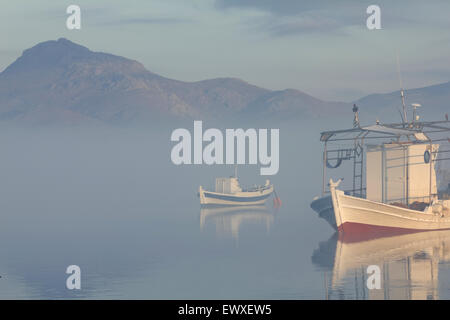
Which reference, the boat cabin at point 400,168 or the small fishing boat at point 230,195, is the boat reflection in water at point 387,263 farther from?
the small fishing boat at point 230,195

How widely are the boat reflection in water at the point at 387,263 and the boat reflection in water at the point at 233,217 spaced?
45.6 ft

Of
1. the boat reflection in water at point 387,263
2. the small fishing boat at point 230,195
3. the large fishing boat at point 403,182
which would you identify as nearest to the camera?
the boat reflection in water at point 387,263

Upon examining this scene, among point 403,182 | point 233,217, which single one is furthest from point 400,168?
point 233,217

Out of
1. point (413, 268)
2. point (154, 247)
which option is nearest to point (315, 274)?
point (413, 268)

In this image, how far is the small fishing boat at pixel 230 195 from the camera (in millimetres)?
120312

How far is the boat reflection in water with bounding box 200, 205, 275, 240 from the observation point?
84344 mm

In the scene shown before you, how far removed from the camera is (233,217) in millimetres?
100688

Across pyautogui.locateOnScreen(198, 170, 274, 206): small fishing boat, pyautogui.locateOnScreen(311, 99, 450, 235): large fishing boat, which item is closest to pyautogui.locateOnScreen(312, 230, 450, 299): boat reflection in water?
pyautogui.locateOnScreen(311, 99, 450, 235): large fishing boat

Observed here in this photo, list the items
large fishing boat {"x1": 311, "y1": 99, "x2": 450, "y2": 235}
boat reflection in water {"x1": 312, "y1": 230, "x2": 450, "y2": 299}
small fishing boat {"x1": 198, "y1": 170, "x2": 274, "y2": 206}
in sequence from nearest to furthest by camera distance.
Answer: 1. boat reflection in water {"x1": 312, "y1": 230, "x2": 450, "y2": 299}
2. large fishing boat {"x1": 311, "y1": 99, "x2": 450, "y2": 235}
3. small fishing boat {"x1": 198, "y1": 170, "x2": 274, "y2": 206}

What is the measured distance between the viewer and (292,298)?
141 ft

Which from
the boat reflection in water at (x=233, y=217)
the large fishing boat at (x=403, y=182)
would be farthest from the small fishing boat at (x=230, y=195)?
the large fishing boat at (x=403, y=182)

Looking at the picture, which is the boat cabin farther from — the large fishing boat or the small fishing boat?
the small fishing boat

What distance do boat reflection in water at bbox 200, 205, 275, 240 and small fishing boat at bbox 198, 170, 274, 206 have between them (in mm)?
1401
